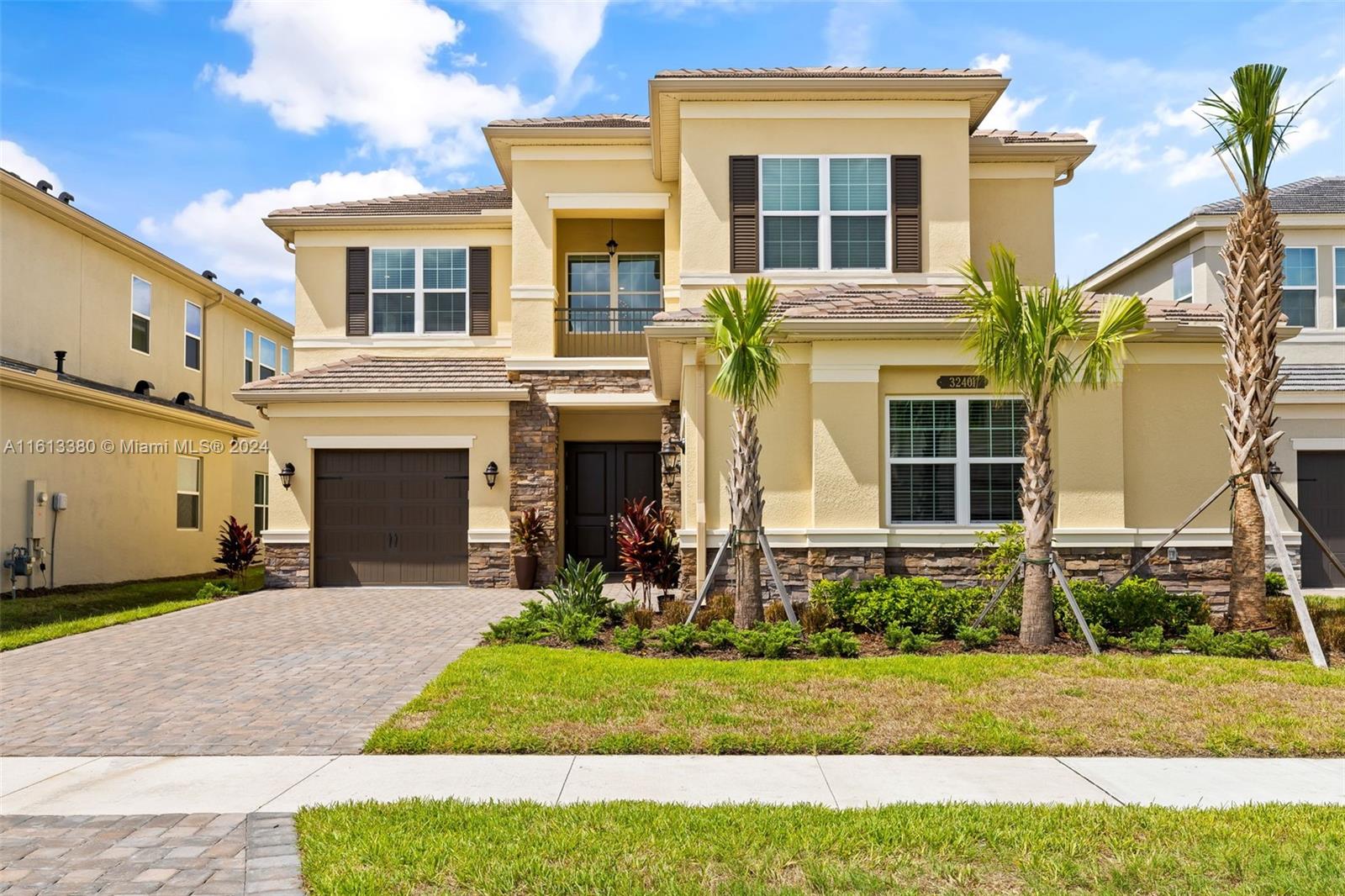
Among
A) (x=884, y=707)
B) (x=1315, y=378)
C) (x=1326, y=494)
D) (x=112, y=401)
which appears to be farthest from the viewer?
(x=112, y=401)

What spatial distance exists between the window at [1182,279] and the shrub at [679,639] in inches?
552

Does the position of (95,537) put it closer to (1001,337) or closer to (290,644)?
(290,644)

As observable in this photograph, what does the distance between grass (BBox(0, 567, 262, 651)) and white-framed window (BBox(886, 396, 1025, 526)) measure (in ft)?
35.1

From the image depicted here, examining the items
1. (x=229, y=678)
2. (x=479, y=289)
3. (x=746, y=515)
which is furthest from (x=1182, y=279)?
(x=229, y=678)

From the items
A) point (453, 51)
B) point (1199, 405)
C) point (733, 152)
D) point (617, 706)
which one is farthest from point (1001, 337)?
point (453, 51)

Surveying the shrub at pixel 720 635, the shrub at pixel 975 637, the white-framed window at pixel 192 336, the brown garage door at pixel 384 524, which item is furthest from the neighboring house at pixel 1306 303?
the white-framed window at pixel 192 336

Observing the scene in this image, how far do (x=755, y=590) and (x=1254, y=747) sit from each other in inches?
205

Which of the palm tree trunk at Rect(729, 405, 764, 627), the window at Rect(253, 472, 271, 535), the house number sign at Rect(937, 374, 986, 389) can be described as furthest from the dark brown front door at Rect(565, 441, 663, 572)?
the window at Rect(253, 472, 271, 535)

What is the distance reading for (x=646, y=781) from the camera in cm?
598

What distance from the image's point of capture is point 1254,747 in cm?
662

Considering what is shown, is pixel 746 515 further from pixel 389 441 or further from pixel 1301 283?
pixel 1301 283

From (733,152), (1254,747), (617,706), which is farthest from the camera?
(733,152)

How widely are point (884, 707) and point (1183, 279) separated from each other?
15.5m

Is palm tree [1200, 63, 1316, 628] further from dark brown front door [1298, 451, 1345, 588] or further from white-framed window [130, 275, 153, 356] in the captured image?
white-framed window [130, 275, 153, 356]
